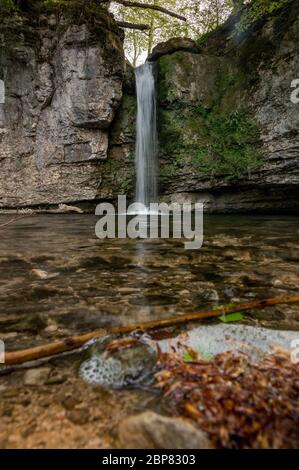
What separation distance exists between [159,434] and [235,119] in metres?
10.1

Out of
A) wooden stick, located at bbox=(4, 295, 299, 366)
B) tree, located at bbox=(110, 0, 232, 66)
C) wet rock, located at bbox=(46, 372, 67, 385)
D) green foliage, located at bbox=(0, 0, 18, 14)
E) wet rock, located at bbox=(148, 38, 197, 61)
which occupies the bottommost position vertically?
wet rock, located at bbox=(46, 372, 67, 385)

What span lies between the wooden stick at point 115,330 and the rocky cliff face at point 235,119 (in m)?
7.65

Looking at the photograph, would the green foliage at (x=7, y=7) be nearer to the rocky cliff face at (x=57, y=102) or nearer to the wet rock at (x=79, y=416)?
the rocky cliff face at (x=57, y=102)

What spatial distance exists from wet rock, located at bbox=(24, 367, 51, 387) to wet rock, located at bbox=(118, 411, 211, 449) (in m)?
0.49

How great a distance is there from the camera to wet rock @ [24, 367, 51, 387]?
4.44ft

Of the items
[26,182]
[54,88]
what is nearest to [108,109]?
[54,88]

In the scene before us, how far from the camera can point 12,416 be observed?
1153 millimetres

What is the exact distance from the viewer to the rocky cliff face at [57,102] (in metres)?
A: 9.48

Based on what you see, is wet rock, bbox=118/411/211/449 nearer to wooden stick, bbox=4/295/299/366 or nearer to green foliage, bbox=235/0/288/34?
wooden stick, bbox=4/295/299/366

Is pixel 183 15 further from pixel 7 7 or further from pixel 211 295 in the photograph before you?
pixel 211 295

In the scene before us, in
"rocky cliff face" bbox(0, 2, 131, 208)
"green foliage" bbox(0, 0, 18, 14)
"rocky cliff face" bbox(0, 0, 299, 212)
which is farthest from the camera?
"rocky cliff face" bbox(0, 2, 131, 208)

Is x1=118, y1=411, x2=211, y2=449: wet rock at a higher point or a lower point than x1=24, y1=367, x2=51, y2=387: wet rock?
higher

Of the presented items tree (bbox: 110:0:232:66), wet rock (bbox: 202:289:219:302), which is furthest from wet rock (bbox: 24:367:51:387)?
tree (bbox: 110:0:232:66)
